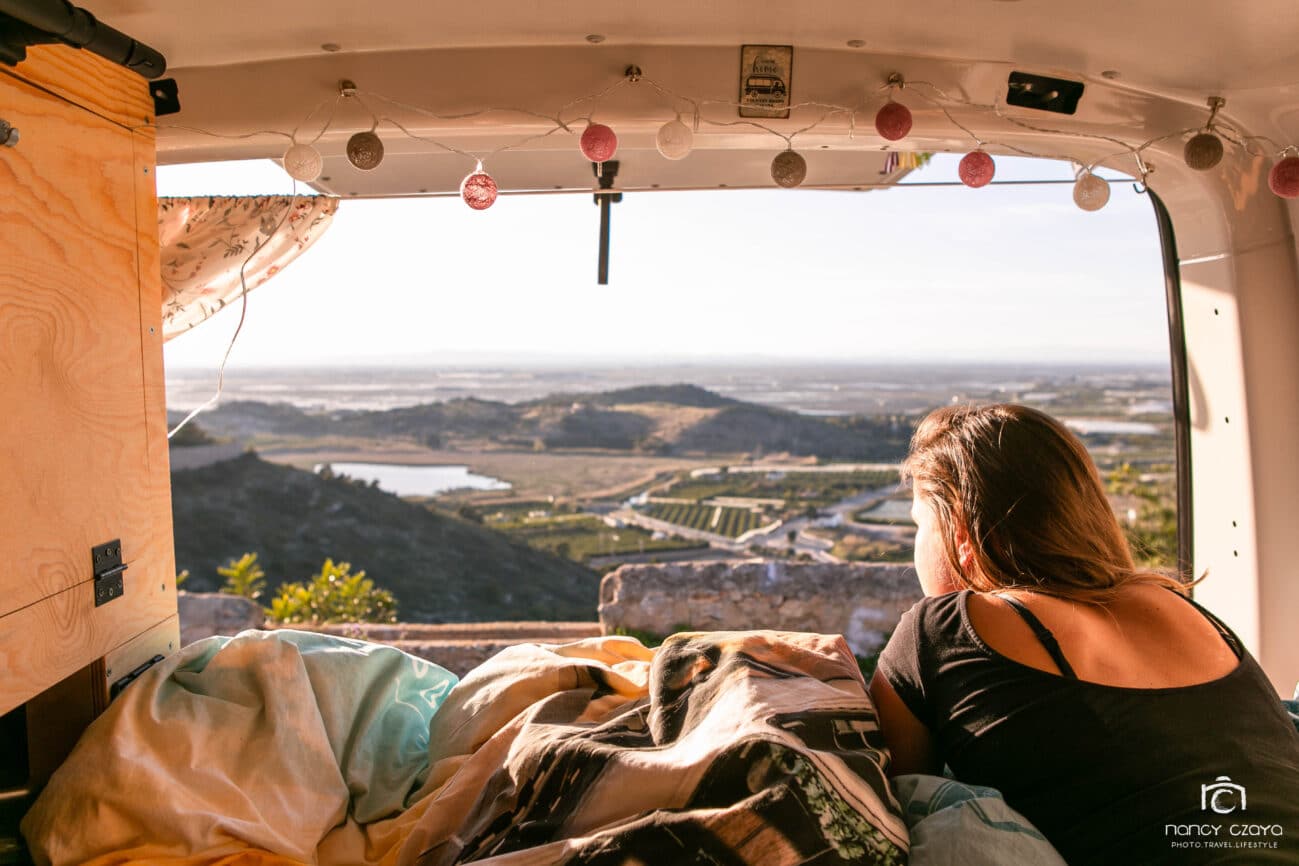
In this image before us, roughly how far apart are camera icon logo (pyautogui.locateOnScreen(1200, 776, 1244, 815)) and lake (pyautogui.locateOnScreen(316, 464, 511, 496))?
8655 millimetres

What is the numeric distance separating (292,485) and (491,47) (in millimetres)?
8443

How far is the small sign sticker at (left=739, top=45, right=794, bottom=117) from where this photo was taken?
70.2 inches

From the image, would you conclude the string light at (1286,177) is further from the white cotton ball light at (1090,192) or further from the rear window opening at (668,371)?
the rear window opening at (668,371)

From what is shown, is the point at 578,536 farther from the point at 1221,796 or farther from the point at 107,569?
the point at 1221,796

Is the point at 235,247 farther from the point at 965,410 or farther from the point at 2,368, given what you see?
the point at 965,410

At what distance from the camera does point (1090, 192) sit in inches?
74.0

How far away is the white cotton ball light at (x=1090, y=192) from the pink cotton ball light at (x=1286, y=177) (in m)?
0.33

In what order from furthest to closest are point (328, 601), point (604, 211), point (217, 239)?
point (328, 601) < point (604, 211) < point (217, 239)

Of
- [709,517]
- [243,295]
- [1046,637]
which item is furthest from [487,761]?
[709,517]

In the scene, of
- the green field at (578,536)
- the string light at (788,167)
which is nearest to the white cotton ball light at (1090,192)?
the string light at (788,167)

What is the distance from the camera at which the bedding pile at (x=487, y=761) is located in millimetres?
913

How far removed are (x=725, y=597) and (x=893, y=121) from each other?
2.81 metres

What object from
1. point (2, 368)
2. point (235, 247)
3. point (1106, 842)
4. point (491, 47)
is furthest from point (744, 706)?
point (235, 247)

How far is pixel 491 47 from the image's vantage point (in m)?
1.80
